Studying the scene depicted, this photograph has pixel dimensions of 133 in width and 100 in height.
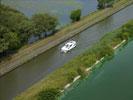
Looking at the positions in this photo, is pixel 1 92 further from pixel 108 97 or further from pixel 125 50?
pixel 125 50

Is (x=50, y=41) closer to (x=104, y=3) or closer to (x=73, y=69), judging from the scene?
(x=73, y=69)

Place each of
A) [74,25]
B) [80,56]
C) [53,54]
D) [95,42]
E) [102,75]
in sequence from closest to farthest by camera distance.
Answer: [102,75] < [80,56] < [53,54] < [95,42] < [74,25]

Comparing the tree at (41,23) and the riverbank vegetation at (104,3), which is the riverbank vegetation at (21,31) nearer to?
the tree at (41,23)

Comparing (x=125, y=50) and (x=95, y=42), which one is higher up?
(x=95, y=42)

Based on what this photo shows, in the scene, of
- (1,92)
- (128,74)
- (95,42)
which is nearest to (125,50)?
(95,42)

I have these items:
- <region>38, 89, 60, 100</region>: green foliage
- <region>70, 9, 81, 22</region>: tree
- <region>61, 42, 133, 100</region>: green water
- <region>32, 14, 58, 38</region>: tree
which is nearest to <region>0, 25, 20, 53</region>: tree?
<region>32, 14, 58, 38</region>: tree

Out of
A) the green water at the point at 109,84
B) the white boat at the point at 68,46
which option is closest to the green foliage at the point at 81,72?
the green water at the point at 109,84
